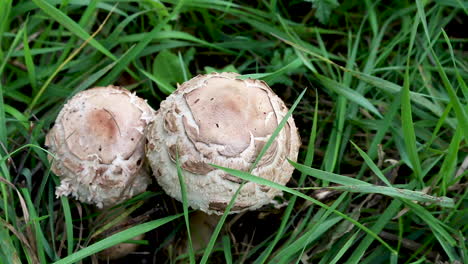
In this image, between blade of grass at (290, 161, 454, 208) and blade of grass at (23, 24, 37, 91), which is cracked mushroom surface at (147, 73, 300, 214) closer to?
Answer: blade of grass at (290, 161, 454, 208)

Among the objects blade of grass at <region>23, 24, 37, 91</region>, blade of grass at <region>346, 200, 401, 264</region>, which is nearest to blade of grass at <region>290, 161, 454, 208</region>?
blade of grass at <region>346, 200, 401, 264</region>

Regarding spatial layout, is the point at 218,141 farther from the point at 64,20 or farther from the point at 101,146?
the point at 64,20

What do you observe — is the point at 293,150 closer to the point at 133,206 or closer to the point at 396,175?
the point at 396,175

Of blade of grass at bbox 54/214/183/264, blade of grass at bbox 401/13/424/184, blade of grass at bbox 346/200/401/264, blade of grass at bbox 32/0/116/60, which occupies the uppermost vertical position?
blade of grass at bbox 32/0/116/60

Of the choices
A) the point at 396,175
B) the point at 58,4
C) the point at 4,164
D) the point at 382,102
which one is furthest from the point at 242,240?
the point at 58,4

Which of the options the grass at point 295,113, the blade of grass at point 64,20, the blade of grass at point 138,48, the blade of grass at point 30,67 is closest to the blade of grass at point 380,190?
the grass at point 295,113

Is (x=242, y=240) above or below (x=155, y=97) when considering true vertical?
below

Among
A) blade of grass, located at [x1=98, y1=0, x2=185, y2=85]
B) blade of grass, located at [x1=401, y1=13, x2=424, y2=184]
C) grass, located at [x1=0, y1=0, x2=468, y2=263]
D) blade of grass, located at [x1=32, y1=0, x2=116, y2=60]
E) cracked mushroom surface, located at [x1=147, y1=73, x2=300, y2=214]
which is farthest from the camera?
blade of grass, located at [x1=98, y1=0, x2=185, y2=85]

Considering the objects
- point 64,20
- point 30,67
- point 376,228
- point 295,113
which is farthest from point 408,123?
point 30,67
